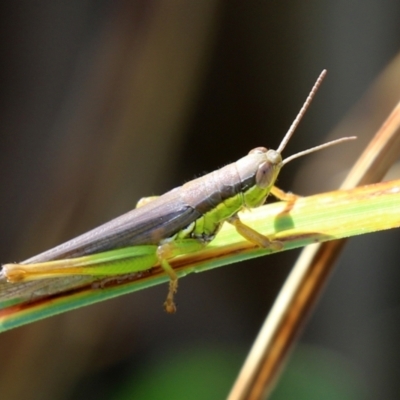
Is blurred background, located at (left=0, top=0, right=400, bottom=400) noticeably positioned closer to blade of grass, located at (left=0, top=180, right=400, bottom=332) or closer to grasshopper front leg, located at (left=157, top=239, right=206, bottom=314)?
grasshopper front leg, located at (left=157, top=239, right=206, bottom=314)

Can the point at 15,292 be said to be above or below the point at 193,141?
below

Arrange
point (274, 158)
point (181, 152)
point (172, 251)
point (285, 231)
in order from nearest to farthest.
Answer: point (285, 231) < point (172, 251) < point (274, 158) < point (181, 152)

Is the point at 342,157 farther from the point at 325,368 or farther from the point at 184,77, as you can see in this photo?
the point at 325,368

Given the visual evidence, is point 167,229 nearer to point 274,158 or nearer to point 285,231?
point 274,158

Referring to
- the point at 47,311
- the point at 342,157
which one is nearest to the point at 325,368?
the point at 342,157

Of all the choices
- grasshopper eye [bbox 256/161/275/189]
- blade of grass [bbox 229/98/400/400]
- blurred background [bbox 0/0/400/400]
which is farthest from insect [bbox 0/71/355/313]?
blurred background [bbox 0/0/400/400]

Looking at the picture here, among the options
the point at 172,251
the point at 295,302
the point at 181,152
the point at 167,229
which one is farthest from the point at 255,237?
the point at 181,152
